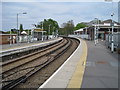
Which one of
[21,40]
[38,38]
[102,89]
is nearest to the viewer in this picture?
[102,89]

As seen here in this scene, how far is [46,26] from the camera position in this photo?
11250 cm

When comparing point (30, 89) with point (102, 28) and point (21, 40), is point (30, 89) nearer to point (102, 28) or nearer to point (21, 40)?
point (21, 40)

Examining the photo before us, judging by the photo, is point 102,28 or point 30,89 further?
point 102,28

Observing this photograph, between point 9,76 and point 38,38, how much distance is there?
4776 centimetres

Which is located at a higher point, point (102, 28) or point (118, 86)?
point (102, 28)

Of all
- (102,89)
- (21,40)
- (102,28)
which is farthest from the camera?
(102,28)

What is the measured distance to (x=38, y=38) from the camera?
192ft

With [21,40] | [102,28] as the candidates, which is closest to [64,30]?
[102,28]

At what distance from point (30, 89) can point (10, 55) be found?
1223cm

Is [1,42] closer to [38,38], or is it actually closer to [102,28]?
[38,38]

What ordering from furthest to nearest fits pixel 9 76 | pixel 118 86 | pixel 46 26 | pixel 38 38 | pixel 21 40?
pixel 46 26
pixel 38 38
pixel 21 40
pixel 9 76
pixel 118 86

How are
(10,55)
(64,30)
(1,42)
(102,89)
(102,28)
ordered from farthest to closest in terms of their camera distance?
(64,30), (102,28), (1,42), (10,55), (102,89)

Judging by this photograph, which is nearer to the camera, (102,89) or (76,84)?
(102,89)

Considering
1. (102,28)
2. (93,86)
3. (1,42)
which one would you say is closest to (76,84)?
(93,86)
